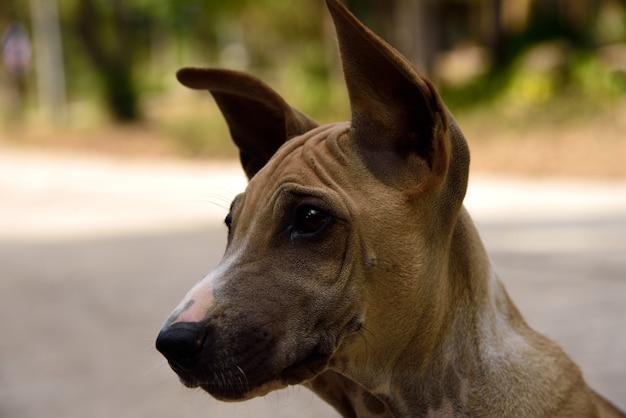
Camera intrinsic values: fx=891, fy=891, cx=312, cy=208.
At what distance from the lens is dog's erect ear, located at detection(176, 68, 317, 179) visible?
2.95 meters

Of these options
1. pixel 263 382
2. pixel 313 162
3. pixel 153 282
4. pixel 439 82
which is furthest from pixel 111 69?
pixel 263 382

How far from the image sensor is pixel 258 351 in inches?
90.7

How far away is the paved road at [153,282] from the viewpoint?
540 cm

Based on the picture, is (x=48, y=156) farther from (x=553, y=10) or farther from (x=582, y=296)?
(x=582, y=296)

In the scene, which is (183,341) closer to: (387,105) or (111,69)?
(387,105)

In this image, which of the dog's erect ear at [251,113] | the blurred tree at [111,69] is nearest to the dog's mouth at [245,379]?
the dog's erect ear at [251,113]

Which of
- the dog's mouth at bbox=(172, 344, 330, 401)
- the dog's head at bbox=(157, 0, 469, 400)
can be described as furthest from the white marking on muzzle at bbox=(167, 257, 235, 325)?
the dog's mouth at bbox=(172, 344, 330, 401)

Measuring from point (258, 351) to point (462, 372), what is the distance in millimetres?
605

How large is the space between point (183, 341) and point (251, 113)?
1.07m

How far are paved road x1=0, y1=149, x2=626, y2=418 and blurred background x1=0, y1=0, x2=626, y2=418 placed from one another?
0.07 feet

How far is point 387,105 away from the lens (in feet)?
8.19

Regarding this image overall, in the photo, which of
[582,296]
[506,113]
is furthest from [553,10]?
[582,296]

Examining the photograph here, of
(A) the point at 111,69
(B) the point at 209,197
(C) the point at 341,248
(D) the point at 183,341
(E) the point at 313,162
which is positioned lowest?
(B) the point at 209,197

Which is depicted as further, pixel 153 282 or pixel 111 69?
pixel 111 69
